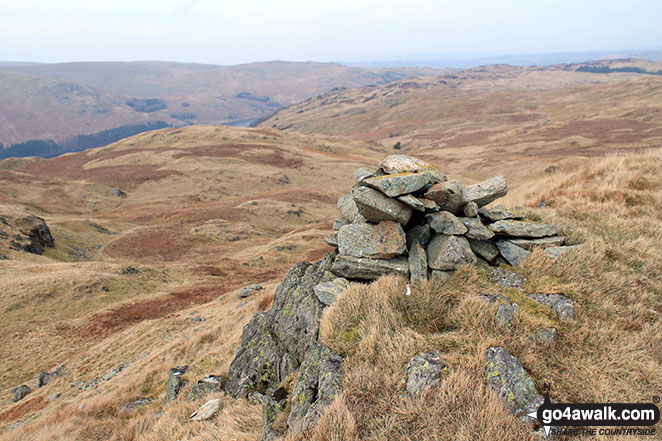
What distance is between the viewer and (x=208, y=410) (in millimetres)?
8680

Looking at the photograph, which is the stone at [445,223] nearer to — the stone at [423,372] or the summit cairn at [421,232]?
the summit cairn at [421,232]

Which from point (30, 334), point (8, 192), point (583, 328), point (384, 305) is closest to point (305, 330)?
point (384, 305)

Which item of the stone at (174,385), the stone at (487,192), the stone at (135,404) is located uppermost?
the stone at (487,192)

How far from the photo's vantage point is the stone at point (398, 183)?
8719 mm

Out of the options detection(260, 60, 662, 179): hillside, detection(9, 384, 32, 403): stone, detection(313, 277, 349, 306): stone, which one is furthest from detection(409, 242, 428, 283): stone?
detection(260, 60, 662, 179): hillside

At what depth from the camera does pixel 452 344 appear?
637 cm

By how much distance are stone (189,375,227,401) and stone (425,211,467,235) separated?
8083 millimetres

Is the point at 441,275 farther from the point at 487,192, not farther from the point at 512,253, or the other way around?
the point at 487,192

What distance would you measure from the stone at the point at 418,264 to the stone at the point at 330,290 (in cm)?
178

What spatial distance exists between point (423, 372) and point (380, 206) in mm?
4255

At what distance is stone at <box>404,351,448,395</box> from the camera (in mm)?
5660

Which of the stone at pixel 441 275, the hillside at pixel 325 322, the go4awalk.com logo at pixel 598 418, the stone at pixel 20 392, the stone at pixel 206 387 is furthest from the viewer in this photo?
the stone at pixel 20 392

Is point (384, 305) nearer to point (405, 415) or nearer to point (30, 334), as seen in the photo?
point (405, 415)

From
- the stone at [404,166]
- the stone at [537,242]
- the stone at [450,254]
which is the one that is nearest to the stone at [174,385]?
the stone at [450,254]
